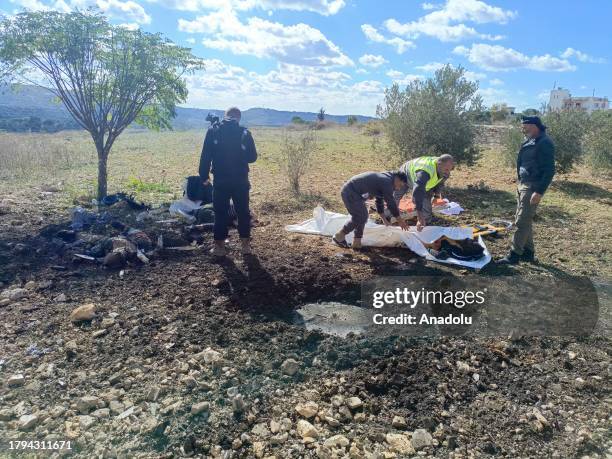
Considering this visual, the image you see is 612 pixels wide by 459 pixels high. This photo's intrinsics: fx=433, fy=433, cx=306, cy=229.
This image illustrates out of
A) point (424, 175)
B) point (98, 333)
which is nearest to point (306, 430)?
point (98, 333)

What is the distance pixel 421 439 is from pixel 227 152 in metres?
3.66

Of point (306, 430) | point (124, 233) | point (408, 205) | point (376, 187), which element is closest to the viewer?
point (306, 430)

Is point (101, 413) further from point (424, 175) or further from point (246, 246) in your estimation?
point (424, 175)

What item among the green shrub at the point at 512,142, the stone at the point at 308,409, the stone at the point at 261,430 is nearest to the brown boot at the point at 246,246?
the stone at the point at 308,409

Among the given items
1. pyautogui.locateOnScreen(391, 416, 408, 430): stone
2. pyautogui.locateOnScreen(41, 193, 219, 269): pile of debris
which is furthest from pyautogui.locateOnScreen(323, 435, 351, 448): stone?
pyautogui.locateOnScreen(41, 193, 219, 269): pile of debris

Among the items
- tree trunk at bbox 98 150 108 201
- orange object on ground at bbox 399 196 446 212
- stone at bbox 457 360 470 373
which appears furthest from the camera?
tree trunk at bbox 98 150 108 201

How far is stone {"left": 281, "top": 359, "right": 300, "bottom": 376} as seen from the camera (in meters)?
3.15

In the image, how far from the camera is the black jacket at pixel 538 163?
4.98 meters

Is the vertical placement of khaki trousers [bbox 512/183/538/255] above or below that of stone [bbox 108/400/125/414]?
above

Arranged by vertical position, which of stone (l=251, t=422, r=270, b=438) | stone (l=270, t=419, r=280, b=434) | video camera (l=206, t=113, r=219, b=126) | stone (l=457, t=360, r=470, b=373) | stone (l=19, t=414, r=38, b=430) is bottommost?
stone (l=19, t=414, r=38, b=430)

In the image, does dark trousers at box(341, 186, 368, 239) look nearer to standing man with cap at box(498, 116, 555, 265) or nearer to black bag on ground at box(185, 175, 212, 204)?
standing man with cap at box(498, 116, 555, 265)

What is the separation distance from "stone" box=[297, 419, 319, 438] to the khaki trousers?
3806 mm

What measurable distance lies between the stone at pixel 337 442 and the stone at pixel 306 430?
3.2 inches

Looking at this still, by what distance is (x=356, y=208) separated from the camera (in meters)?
5.43
